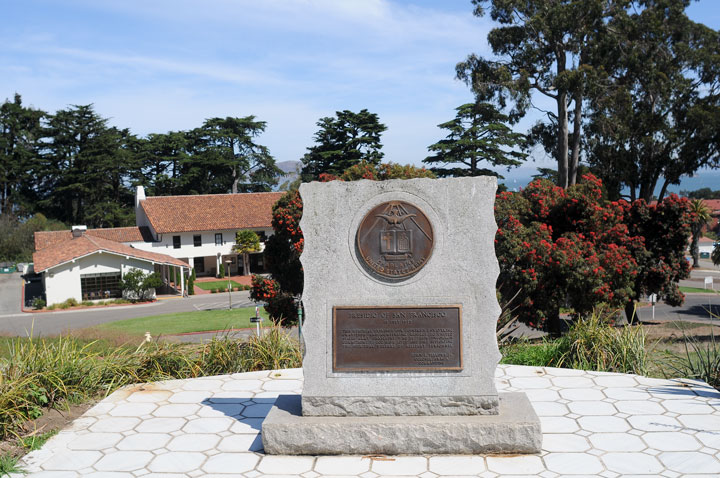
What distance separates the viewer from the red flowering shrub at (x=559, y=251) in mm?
16359

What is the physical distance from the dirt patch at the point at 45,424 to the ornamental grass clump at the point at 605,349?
662cm

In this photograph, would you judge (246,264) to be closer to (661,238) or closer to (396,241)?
(661,238)

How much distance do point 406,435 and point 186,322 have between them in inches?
992

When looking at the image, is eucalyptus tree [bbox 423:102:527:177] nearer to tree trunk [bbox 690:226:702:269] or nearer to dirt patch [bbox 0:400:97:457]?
tree trunk [bbox 690:226:702:269]

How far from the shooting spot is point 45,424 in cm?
732

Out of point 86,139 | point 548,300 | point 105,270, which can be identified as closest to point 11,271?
point 86,139

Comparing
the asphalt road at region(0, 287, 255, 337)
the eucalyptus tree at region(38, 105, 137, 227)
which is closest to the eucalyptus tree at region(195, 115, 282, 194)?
the eucalyptus tree at region(38, 105, 137, 227)

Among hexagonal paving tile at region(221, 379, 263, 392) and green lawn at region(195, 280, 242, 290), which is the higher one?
hexagonal paving tile at region(221, 379, 263, 392)

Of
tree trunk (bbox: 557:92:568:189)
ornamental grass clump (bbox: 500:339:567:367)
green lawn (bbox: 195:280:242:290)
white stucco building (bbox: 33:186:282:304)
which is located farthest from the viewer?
green lawn (bbox: 195:280:242:290)

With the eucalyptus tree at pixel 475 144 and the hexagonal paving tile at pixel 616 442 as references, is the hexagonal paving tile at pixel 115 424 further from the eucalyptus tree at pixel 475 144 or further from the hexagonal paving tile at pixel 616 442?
the eucalyptus tree at pixel 475 144

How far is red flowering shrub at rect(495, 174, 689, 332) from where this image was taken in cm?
1636

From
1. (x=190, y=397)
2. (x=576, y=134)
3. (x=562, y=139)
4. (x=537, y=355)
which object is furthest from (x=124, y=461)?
(x=576, y=134)

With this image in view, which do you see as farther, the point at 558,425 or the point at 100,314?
the point at 100,314

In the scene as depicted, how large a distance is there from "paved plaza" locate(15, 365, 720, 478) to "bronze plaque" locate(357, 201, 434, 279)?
Result: 6.20 feet
